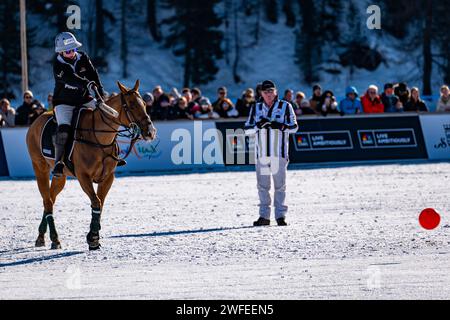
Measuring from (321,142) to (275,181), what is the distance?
38.5ft

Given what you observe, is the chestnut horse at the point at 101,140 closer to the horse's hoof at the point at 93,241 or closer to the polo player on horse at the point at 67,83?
the polo player on horse at the point at 67,83

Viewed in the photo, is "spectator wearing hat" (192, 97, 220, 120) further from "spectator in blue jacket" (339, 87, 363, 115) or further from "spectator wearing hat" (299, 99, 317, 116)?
"spectator in blue jacket" (339, 87, 363, 115)

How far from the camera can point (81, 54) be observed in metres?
14.3

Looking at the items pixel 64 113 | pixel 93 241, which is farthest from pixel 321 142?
pixel 93 241

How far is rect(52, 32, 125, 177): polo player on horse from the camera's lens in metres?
14.0

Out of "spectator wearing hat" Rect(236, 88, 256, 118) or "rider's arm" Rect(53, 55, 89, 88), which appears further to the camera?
"spectator wearing hat" Rect(236, 88, 256, 118)

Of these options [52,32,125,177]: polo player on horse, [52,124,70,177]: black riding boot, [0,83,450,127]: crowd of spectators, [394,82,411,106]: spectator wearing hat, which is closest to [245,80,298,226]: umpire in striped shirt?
Answer: [52,32,125,177]: polo player on horse

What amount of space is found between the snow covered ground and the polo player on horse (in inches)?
60.0

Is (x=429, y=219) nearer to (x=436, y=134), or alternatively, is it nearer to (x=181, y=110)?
(x=436, y=134)

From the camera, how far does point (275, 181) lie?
641 inches

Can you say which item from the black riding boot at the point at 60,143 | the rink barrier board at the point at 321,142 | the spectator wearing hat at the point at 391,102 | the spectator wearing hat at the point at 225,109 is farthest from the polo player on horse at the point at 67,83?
the spectator wearing hat at the point at 391,102

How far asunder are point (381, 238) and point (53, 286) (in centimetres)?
514
